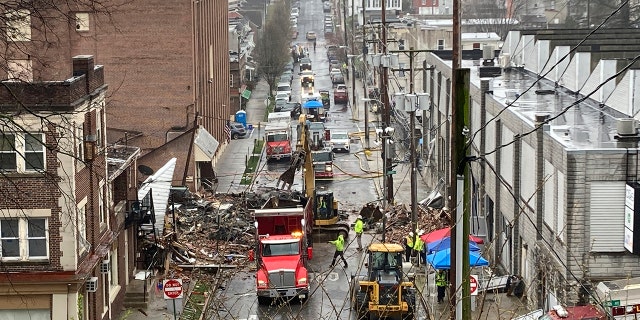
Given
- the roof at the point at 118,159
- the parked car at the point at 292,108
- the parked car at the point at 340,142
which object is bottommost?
the parked car at the point at 340,142

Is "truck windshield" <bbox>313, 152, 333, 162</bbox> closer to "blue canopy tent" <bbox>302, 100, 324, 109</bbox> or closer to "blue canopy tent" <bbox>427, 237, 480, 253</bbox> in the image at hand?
"blue canopy tent" <bbox>302, 100, 324, 109</bbox>

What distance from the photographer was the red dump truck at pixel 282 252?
31.0 meters

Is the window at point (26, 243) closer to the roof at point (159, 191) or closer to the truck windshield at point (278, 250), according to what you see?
the truck windshield at point (278, 250)

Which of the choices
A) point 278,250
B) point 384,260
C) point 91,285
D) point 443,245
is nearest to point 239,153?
point 278,250

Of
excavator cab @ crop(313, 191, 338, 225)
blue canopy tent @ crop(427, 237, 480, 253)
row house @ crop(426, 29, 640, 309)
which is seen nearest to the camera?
row house @ crop(426, 29, 640, 309)

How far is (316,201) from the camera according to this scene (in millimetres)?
42406

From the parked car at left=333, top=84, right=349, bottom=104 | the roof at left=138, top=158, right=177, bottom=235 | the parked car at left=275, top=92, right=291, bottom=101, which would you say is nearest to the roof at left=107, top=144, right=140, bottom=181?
the roof at left=138, top=158, right=177, bottom=235

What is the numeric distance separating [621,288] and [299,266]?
9.81 metres

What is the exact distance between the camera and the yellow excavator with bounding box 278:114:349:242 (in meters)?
41.3

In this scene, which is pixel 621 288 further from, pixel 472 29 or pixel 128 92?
pixel 472 29

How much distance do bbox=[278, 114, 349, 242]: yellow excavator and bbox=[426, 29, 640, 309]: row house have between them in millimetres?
5467

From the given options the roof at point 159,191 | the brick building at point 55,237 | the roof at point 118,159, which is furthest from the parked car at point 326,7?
the brick building at point 55,237

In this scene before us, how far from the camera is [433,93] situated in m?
55.3

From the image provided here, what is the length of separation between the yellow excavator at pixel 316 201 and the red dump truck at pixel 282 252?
493 cm
